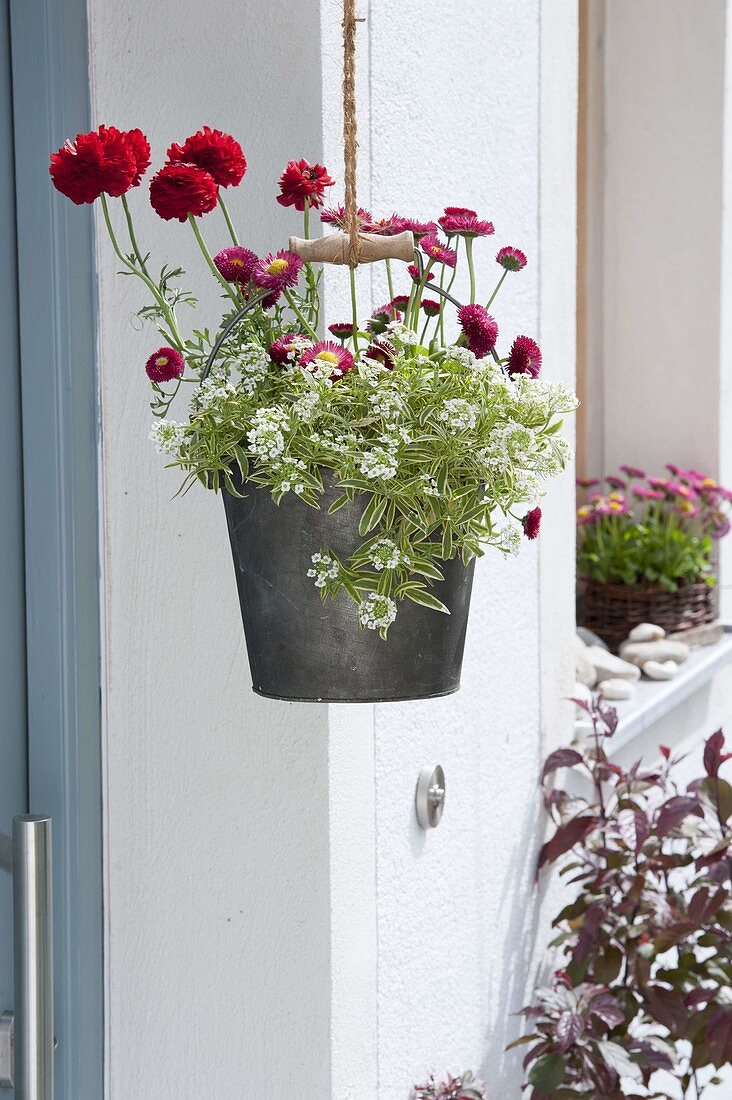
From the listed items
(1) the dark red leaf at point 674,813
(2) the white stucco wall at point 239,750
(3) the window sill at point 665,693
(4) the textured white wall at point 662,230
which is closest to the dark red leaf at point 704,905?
(1) the dark red leaf at point 674,813

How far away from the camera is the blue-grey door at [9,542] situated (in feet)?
4.20

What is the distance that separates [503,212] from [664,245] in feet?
5.74

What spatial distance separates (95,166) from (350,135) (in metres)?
0.22

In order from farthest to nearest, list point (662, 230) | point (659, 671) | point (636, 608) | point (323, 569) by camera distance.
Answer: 1. point (662, 230)
2. point (636, 608)
3. point (659, 671)
4. point (323, 569)

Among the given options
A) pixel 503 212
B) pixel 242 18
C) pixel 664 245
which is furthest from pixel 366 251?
pixel 664 245

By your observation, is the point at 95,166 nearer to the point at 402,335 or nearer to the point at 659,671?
the point at 402,335

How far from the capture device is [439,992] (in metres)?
1.67

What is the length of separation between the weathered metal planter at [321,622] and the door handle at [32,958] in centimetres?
36

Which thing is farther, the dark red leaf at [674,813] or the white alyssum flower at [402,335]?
the dark red leaf at [674,813]

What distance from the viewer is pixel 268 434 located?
0.93 m

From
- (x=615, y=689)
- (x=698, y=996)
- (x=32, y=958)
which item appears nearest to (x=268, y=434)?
(x=32, y=958)

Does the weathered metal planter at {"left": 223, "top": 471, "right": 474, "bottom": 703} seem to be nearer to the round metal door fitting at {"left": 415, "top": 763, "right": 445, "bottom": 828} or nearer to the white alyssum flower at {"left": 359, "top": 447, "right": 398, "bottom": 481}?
the white alyssum flower at {"left": 359, "top": 447, "right": 398, "bottom": 481}

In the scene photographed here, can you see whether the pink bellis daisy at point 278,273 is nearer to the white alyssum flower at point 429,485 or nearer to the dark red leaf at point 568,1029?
the white alyssum flower at point 429,485

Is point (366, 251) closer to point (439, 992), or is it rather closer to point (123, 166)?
point (123, 166)
